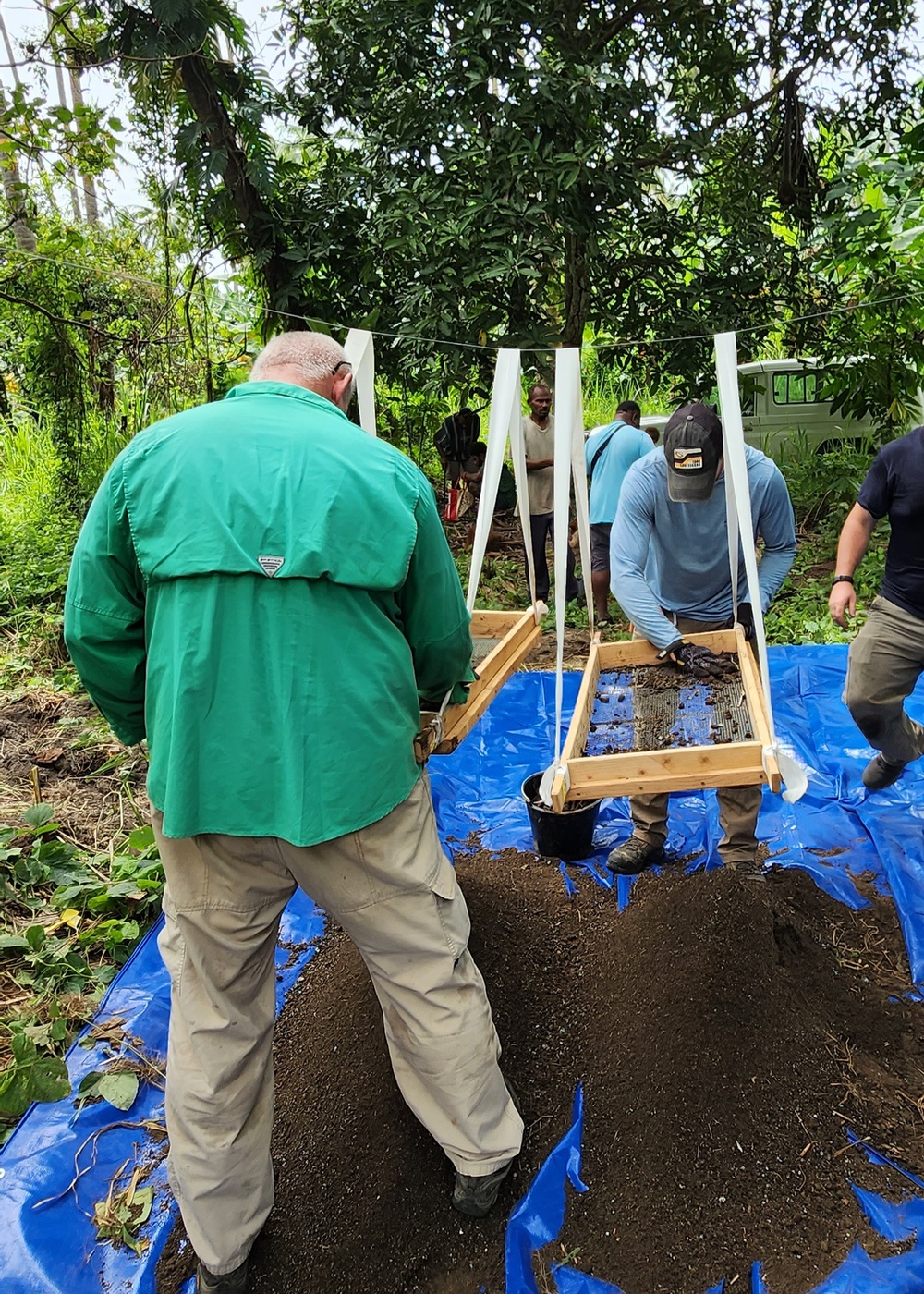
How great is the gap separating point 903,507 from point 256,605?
7.65ft

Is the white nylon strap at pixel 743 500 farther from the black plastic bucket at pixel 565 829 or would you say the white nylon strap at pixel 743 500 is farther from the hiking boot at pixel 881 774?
the hiking boot at pixel 881 774

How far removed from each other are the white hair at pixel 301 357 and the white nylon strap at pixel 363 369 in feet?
3.37

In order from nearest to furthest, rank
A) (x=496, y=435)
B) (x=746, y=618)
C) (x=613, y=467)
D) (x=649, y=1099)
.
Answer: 1. (x=649, y=1099)
2. (x=496, y=435)
3. (x=746, y=618)
4. (x=613, y=467)

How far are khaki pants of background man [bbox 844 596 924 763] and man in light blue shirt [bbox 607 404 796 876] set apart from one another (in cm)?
37

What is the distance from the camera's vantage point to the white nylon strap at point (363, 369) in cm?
292

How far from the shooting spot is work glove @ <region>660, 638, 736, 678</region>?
289cm

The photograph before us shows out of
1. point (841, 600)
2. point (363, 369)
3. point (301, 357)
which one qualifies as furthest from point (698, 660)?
point (301, 357)

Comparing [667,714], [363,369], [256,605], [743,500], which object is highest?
[363,369]

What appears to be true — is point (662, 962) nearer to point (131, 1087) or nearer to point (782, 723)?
point (131, 1087)

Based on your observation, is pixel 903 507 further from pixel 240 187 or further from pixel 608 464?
pixel 240 187

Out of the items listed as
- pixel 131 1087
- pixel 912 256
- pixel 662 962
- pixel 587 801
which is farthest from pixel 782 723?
pixel 912 256

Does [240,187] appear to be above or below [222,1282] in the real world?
above

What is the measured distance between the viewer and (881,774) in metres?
3.36

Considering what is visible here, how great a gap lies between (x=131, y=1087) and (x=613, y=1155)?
123 cm
